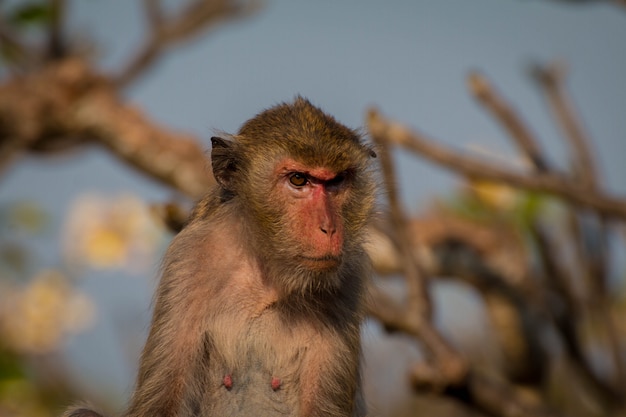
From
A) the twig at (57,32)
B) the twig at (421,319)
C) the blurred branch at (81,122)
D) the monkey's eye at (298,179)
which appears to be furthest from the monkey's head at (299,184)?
the twig at (57,32)

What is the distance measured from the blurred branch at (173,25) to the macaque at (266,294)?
5317 millimetres

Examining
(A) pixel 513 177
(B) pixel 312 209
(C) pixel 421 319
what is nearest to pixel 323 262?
(B) pixel 312 209

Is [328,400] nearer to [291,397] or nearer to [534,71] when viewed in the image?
[291,397]

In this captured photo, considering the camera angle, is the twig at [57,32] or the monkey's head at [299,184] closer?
the monkey's head at [299,184]

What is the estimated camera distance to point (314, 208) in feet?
17.7

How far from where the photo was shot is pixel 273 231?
219 inches

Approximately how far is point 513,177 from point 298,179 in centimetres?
289

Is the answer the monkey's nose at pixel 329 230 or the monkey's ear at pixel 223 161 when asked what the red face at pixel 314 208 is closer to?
the monkey's nose at pixel 329 230

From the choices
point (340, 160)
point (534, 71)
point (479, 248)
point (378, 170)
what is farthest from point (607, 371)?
point (340, 160)

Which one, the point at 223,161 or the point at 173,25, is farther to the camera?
the point at 173,25

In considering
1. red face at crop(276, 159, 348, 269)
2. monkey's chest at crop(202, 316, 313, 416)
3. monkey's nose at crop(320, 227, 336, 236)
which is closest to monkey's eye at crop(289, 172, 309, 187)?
red face at crop(276, 159, 348, 269)

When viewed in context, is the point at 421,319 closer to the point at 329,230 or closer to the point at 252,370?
the point at 252,370

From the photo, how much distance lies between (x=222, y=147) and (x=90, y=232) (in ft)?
17.7

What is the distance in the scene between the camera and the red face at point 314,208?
5324 mm
